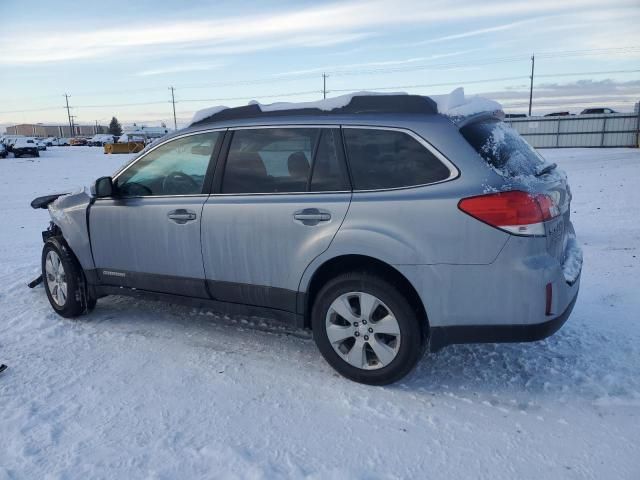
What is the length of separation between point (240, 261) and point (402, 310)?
1.22m

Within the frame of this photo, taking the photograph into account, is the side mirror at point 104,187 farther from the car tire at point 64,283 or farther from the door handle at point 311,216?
the door handle at point 311,216

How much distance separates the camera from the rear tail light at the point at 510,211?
2.90 meters

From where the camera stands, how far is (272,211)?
3.52 metres

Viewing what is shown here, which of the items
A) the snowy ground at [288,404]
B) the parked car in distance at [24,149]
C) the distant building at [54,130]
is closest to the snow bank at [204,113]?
the snowy ground at [288,404]

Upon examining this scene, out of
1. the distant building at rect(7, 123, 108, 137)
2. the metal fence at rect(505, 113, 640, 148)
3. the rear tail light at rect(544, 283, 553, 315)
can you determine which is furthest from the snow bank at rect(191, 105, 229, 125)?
the distant building at rect(7, 123, 108, 137)

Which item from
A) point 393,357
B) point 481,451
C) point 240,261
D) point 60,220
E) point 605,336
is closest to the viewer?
point 481,451

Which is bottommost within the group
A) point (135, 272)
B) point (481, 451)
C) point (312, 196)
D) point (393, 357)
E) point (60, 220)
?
point (481, 451)

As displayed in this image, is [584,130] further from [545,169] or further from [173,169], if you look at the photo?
[173,169]

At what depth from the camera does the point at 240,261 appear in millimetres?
3709

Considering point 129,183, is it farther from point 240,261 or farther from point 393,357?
point 393,357

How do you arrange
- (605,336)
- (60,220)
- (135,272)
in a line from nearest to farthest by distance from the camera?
(605,336)
(135,272)
(60,220)

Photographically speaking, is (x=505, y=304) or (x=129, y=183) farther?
(x=129, y=183)

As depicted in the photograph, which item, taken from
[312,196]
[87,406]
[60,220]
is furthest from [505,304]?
[60,220]

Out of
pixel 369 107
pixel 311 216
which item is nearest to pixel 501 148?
pixel 369 107
